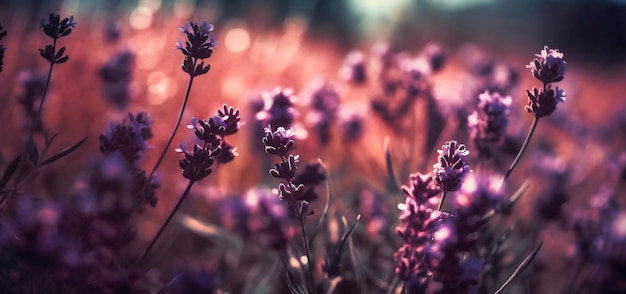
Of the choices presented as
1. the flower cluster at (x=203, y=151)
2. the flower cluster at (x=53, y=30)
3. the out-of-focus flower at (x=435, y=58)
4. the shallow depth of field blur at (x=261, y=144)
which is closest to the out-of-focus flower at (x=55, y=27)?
the flower cluster at (x=53, y=30)

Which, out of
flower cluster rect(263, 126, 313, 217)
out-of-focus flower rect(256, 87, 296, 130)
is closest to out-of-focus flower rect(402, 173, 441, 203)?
flower cluster rect(263, 126, 313, 217)

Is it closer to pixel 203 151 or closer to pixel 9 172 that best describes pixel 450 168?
pixel 203 151

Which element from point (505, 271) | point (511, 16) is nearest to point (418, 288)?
point (505, 271)

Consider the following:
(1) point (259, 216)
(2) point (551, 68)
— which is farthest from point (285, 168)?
(1) point (259, 216)

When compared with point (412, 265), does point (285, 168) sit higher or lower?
higher

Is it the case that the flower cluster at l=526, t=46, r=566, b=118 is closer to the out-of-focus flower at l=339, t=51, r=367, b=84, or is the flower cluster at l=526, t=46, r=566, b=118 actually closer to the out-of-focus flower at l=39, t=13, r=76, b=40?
the out-of-focus flower at l=39, t=13, r=76, b=40

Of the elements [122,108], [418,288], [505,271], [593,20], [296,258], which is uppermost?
[593,20]

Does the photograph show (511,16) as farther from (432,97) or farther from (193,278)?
(193,278)
